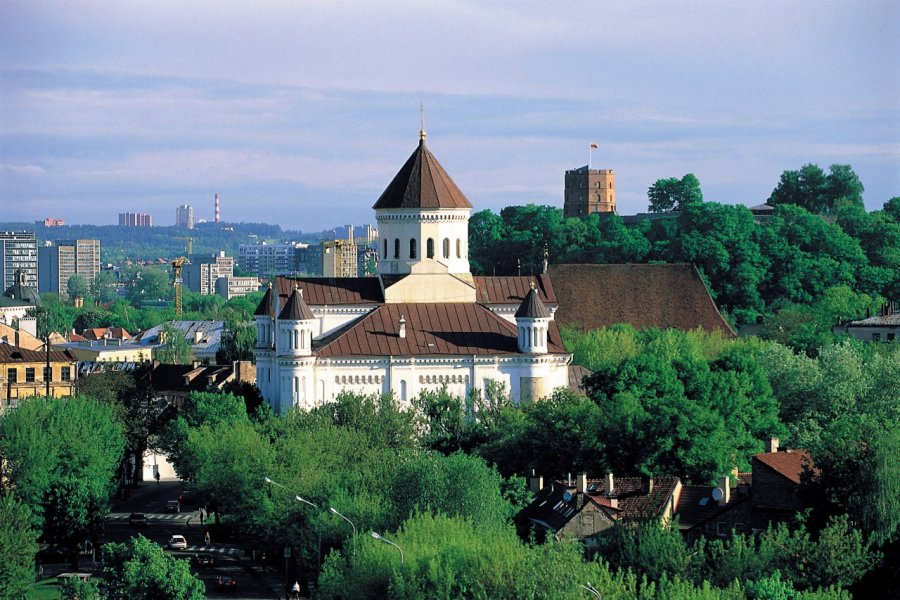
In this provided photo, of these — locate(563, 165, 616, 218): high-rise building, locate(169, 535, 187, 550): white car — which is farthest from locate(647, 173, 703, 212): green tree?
locate(169, 535, 187, 550): white car

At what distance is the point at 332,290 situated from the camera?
90.9m

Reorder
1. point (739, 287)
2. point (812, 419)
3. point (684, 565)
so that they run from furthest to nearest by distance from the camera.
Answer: point (739, 287), point (812, 419), point (684, 565)

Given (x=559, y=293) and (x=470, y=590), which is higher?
(x=559, y=293)

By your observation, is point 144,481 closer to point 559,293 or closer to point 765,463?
point 559,293

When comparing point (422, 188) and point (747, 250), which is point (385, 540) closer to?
point (422, 188)

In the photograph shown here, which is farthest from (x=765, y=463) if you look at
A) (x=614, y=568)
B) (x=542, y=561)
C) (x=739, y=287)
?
(x=739, y=287)

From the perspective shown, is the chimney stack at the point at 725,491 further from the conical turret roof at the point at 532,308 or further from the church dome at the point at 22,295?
the church dome at the point at 22,295

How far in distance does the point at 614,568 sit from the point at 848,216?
3367 inches

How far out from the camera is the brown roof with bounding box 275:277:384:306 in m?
90.3

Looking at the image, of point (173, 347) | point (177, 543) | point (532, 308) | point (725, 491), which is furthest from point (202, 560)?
point (173, 347)

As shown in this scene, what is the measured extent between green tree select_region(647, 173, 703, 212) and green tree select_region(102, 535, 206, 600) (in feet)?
328

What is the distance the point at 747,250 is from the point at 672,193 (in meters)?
34.0

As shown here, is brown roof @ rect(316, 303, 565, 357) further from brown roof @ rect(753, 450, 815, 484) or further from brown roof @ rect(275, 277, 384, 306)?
brown roof @ rect(753, 450, 815, 484)

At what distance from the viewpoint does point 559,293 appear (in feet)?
366
